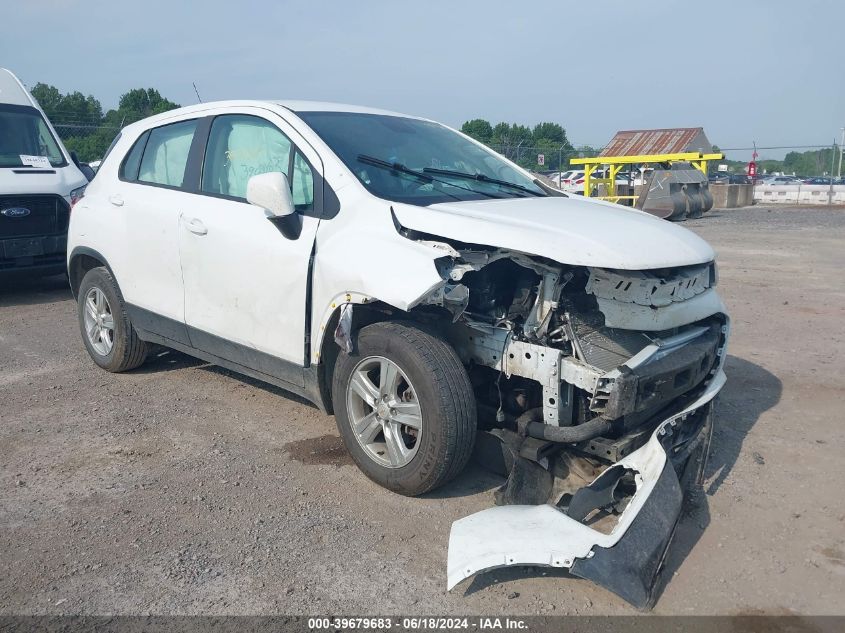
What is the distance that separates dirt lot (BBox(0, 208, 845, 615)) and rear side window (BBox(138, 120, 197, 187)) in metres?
Result: 1.50

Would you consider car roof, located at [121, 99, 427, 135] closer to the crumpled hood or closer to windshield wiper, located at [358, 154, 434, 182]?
windshield wiper, located at [358, 154, 434, 182]

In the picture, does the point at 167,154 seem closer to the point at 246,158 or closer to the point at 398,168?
the point at 246,158

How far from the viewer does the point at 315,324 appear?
3936 millimetres

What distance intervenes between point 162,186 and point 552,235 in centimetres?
289

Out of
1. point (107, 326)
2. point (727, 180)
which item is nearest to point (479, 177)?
point (107, 326)

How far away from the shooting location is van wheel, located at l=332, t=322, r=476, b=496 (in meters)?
3.42

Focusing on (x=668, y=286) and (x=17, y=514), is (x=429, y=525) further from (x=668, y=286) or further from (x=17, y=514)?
(x=17, y=514)

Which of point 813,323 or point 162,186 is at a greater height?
point 162,186

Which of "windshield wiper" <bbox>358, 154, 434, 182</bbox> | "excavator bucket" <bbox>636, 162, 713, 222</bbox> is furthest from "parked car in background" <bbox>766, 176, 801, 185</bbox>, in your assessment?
"windshield wiper" <bbox>358, 154, 434, 182</bbox>

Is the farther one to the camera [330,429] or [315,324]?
[330,429]

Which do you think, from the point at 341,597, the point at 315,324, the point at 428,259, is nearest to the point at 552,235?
the point at 428,259

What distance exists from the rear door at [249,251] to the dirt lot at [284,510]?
2.00 feet

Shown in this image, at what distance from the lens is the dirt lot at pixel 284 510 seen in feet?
Result: 9.66

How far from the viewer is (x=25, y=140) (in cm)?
945
